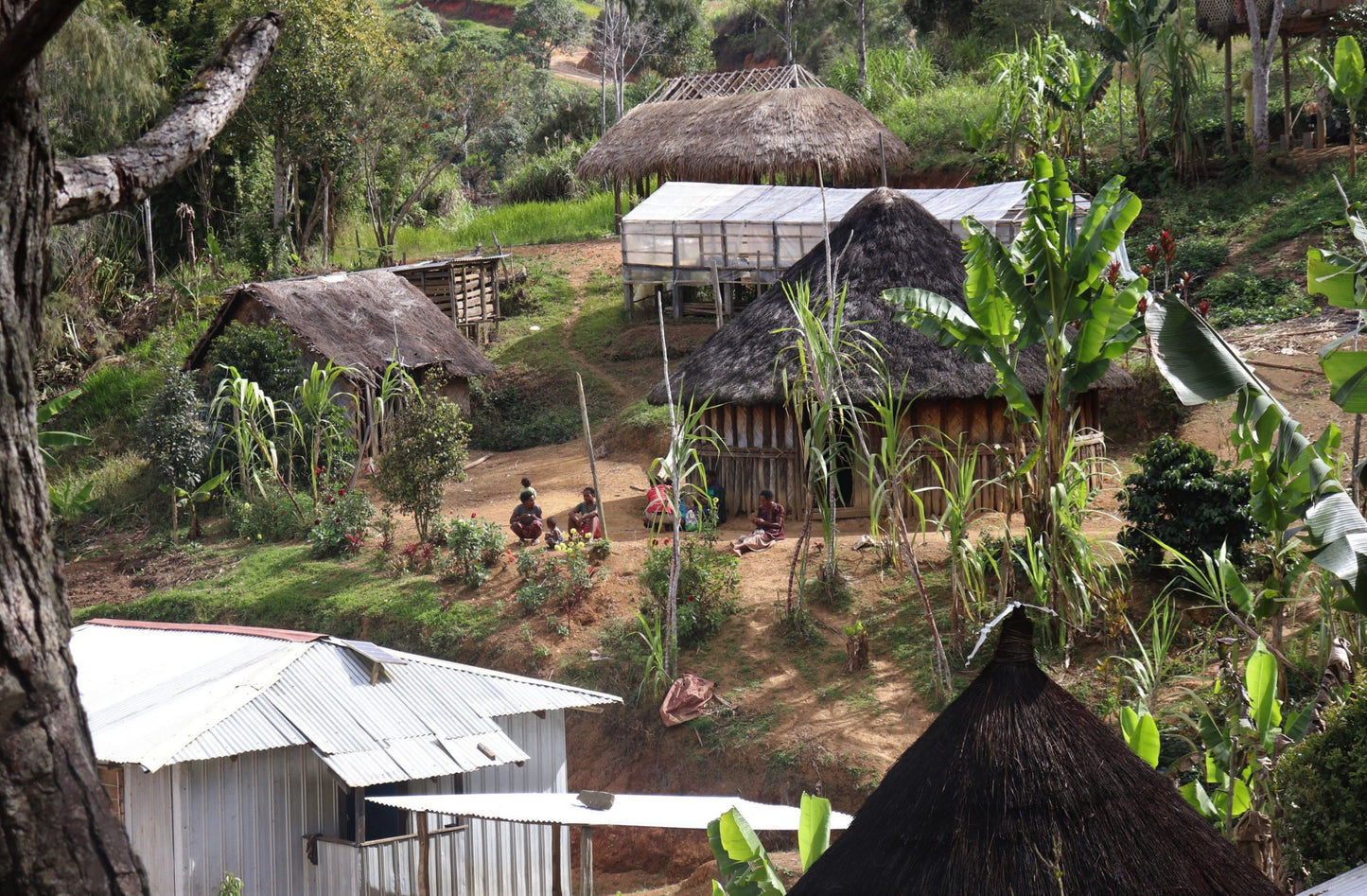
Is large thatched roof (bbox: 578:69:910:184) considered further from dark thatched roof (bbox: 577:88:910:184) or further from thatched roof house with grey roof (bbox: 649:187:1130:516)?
thatched roof house with grey roof (bbox: 649:187:1130:516)

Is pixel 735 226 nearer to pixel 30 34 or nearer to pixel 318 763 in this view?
pixel 318 763

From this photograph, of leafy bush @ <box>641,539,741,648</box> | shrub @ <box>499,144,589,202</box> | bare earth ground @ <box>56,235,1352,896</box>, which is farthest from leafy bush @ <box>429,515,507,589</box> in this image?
shrub @ <box>499,144,589,202</box>

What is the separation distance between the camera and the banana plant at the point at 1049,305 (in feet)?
29.4

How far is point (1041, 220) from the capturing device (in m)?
9.01

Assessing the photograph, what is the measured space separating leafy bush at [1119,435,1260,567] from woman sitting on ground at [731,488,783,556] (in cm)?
335

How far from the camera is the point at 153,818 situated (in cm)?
776

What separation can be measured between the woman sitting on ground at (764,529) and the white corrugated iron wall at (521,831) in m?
3.53

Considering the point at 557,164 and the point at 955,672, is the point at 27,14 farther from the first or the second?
the point at 557,164

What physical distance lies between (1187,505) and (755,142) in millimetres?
15200

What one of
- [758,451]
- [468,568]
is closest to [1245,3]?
[758,451]

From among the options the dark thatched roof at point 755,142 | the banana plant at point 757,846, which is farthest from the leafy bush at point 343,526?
the dark thatched roof at point 755,142

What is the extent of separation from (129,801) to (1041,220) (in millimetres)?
6696

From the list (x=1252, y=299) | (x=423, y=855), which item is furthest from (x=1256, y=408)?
(x=1252, y=299)

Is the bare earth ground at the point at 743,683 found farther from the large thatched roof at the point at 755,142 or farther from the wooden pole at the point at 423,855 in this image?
the large thatched roof at the point at 755,142
